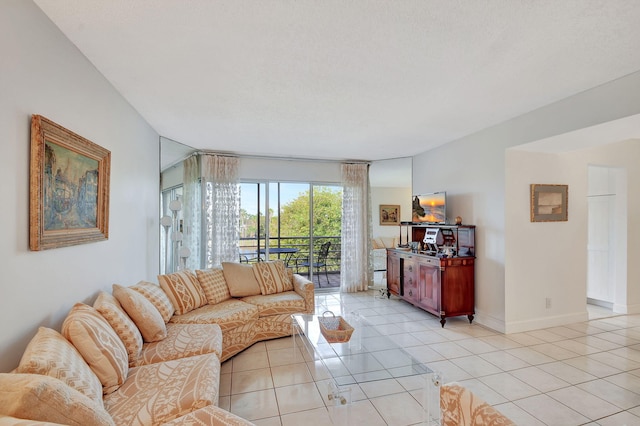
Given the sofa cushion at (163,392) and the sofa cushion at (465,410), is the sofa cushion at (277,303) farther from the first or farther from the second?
the sofa cushion at (465,410)

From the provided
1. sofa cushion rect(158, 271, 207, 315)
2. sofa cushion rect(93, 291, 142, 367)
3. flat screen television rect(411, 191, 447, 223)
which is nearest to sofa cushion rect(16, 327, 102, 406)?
sofa cushion rect(93, 291, 142, 367)

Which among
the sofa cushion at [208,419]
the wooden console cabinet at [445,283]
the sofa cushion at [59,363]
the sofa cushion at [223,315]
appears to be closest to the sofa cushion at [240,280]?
the sofa cushion at [223,315]

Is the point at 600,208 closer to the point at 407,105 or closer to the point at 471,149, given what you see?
the point at 471,149

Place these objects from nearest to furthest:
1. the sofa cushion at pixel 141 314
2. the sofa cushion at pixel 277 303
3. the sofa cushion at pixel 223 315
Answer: the sofa cushion at pixel 141 314 → the sofa cushion at pixel 223 315 → the sofa cushion at pixel 277 303

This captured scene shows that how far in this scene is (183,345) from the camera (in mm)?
2250

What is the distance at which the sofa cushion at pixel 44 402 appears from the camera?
101cm

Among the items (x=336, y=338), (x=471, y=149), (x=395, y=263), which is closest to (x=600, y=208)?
(x=471, y=149)

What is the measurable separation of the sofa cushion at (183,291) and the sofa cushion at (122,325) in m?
0.88

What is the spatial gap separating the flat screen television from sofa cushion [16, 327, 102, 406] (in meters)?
4.11

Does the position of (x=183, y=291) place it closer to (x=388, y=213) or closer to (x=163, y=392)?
(x=163, y=392)

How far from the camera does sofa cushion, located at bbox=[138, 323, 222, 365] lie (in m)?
2.10

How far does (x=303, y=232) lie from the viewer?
5.82m

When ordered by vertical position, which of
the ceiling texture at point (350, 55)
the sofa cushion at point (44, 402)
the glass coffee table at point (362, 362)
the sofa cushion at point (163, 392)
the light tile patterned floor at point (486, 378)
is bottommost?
the light tile patterned floor at point (486, 378)

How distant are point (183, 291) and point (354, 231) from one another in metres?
3.44
